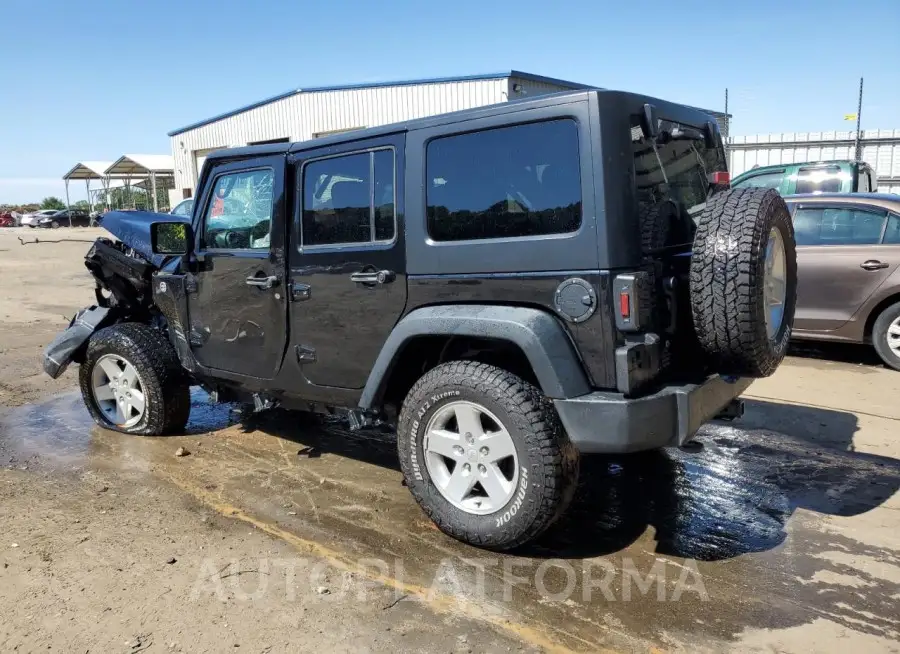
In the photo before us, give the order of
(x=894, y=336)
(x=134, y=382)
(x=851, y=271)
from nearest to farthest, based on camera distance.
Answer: (x=134, y=382)
(x=894, y=336)
(x=851, y=271)

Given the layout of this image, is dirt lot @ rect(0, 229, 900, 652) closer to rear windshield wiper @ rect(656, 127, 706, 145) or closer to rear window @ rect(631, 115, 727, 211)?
rear window @ rect(631, 115, 727, 211)

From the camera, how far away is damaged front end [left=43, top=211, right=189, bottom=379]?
5.41 m

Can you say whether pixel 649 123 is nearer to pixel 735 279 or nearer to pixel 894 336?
pixel 735 279

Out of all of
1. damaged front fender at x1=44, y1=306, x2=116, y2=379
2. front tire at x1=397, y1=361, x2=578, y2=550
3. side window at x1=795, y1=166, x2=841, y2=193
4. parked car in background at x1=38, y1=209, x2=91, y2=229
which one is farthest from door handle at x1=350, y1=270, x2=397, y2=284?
parked car in background at x1=38, y1=209, x2=91, y2=229

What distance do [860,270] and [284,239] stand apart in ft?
18.6

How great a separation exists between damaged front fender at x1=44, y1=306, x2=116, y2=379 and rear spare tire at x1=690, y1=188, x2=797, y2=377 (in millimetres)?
4549

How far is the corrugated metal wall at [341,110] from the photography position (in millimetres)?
18578

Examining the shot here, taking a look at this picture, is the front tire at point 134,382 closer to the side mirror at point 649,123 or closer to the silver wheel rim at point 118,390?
the silver wheel rim at point 118,390

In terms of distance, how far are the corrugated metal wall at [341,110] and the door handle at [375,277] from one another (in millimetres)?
12762

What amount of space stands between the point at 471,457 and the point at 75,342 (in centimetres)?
376

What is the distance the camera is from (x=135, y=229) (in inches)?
213

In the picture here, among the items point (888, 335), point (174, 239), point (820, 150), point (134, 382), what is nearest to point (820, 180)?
point (888, 335)

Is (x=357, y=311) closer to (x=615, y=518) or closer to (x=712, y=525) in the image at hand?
(x=615, y=518)

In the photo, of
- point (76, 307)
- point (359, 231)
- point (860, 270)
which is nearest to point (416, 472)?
point (359, 231)
